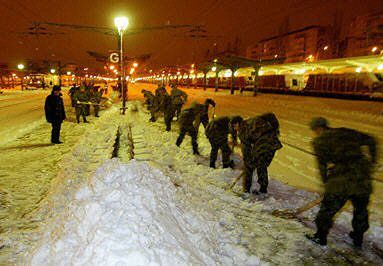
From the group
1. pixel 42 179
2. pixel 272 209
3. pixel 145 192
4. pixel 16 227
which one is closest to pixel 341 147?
pixel 272 209

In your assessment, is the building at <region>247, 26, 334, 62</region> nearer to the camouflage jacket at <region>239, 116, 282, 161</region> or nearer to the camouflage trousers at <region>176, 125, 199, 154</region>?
the camouflage trousers at <region>176, 125, 199, 154</region>

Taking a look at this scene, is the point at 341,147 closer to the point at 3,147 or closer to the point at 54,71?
the point at 3,147

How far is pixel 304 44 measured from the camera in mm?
83250

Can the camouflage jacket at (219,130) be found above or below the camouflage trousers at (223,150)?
above

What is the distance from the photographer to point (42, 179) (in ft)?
20.1

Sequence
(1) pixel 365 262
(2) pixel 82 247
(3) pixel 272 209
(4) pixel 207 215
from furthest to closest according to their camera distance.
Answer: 1. (3) pixel 272 209
2. (4) pixel 207 215
3. (1) pixel 365 262
4. (2) pixel 82 247

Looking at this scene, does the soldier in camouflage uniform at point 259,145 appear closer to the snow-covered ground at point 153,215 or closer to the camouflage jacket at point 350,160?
the snow-covered ground at point 153,215

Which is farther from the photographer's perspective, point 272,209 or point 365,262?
point 272,209

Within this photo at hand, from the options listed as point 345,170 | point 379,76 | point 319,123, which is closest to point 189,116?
point 319,123

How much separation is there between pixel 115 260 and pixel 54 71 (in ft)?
196

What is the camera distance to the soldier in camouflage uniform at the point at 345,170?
356cm

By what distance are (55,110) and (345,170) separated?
842cm

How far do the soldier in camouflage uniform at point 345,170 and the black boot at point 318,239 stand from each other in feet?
0.55

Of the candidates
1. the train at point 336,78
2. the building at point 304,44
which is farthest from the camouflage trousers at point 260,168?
the building at point 304,44
